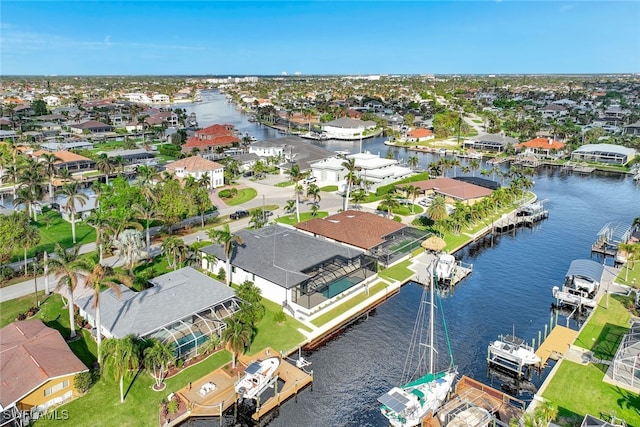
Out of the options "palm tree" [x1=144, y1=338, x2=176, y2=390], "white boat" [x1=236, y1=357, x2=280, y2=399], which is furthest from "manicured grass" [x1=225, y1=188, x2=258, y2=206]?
"white boat" [x1=236, y1=357, x2=280, y2=399]

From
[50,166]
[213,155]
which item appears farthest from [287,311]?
[213,155]

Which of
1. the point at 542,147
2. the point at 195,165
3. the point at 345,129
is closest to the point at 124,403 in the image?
the point at 195,165

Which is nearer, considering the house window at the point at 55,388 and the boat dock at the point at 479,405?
the house window at the point at 55,388

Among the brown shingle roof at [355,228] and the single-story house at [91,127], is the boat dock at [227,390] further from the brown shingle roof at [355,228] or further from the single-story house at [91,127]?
the single-story house at [91,127]

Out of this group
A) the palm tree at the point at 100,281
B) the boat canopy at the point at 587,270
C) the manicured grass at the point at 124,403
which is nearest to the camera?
the manicured grass at the point at 124,403

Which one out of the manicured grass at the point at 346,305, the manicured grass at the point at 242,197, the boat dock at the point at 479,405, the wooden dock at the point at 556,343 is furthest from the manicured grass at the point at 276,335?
the manicured grass at the point at 242,197

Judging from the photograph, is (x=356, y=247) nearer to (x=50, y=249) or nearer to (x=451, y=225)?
(x=451, y=225)
